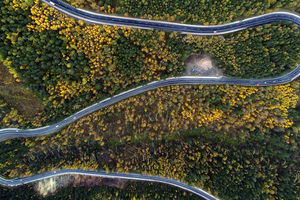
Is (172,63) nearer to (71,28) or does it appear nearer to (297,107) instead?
(71,28)

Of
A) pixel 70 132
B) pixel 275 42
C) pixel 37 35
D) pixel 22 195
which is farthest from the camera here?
pixel 70 132

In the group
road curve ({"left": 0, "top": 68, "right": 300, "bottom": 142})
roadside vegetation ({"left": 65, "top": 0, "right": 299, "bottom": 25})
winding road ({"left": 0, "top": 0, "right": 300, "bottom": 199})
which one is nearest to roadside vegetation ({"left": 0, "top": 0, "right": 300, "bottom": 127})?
road curve ({"left": 0, "top": 68, "right": 300, "bottom": 142})

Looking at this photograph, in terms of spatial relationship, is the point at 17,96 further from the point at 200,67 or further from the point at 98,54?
the point at 200,67

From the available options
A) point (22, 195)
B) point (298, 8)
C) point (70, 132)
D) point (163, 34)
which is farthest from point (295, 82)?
point (22, 195)

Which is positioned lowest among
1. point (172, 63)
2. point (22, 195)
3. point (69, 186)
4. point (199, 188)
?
point (22, 195)

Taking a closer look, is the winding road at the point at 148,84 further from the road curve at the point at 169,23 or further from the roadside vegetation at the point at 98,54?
the roadside vegetation at the point at 98,54

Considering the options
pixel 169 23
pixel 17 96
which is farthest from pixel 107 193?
pixel 169 23
